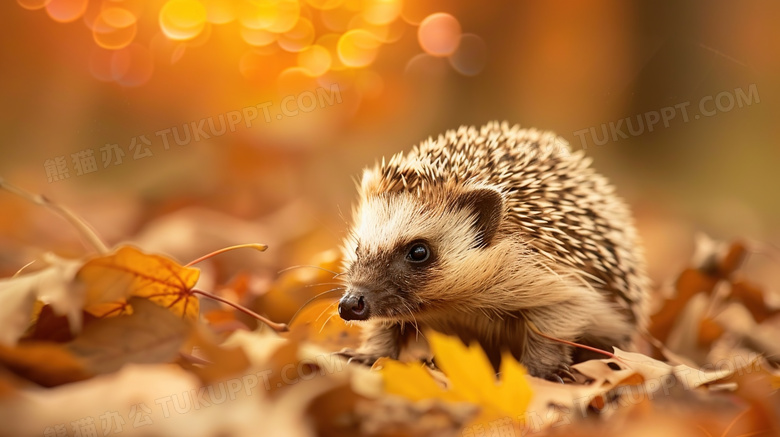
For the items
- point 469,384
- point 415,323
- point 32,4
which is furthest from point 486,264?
point 32,4

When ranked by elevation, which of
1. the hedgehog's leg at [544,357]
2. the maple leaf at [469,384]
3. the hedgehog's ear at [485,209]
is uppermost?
the hedgehog's ear at [485,209]

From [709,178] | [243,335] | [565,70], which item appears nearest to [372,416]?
[243,335]

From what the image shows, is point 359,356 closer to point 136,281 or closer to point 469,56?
point 136,281

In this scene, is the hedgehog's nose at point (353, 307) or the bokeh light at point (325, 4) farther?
the bokeh light at point (325, 4)

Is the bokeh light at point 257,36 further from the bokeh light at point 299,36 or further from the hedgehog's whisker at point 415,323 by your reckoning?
the hedgehog's whisker at point 415,323

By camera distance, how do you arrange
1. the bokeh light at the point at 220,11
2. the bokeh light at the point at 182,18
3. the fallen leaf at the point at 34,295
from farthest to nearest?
the bokeh light at the point at 220,11 < the bokeh light at the point at 182,18 < the fallen leaf at the point at 34,295

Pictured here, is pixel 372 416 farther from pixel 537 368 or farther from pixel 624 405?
pixel 537 368

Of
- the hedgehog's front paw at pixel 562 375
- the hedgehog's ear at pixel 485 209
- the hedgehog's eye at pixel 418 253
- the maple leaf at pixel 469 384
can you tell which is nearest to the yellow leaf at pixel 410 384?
the maple leaf at pixel 469 384
